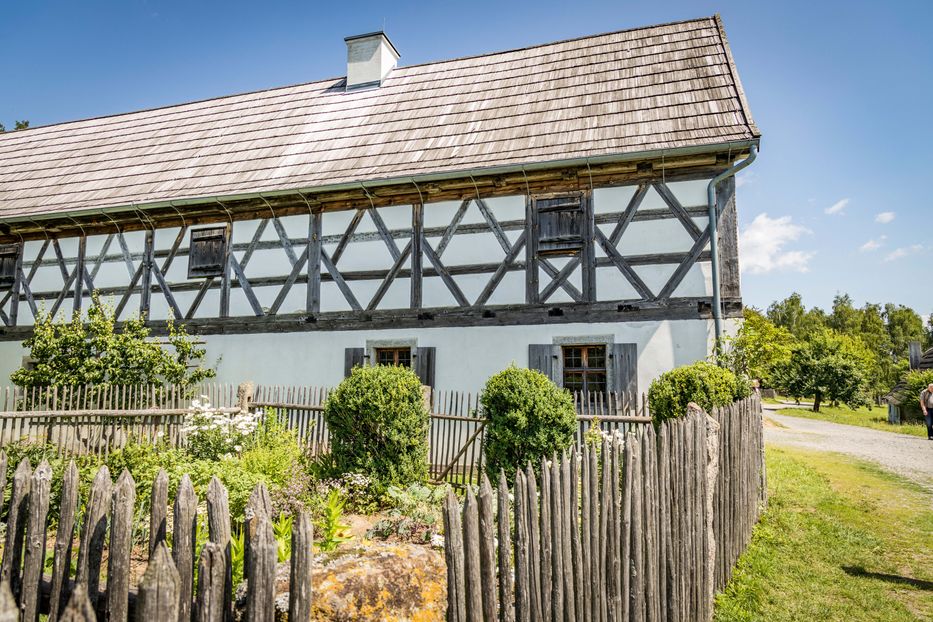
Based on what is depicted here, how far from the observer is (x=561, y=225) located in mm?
10062

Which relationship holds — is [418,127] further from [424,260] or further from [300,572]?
[300,572]

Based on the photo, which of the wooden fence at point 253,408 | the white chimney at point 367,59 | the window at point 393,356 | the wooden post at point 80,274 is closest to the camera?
the wooden fence at point 253,408

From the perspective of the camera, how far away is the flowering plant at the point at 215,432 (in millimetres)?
7814

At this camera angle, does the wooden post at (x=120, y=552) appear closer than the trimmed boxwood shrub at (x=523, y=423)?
Yes

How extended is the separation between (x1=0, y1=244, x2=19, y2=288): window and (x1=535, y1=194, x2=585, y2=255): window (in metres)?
12.4

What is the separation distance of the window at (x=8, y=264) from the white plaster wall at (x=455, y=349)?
226 inches

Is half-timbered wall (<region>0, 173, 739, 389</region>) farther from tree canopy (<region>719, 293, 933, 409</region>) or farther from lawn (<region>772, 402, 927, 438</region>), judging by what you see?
lawn (<region>772, 402, 927, 438</region>)

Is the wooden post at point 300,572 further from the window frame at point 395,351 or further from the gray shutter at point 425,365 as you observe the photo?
the window frame at point 395,351

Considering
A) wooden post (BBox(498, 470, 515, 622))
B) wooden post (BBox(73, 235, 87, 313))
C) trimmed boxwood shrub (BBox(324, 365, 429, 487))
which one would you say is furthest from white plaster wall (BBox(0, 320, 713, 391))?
wooden post (BBox(498, 470, 515, 622))

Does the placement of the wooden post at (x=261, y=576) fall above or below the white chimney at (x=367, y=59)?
below

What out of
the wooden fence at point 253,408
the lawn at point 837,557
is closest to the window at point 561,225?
the wooden fence at point 253,408

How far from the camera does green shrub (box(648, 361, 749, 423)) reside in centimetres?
698

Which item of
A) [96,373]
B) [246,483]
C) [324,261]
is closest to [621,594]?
[246,483]

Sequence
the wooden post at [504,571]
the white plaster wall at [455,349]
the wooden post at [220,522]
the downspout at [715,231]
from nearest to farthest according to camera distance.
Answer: the wooden post at [220,522] < the wooden post at [504,571] < the downspout at [715,231] < the white plaster wall at [455,349]
